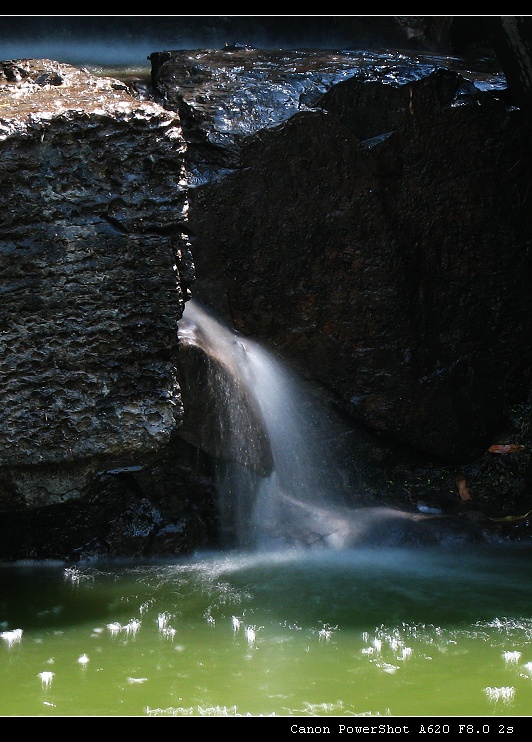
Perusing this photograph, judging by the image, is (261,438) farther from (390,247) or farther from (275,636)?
(275,636)

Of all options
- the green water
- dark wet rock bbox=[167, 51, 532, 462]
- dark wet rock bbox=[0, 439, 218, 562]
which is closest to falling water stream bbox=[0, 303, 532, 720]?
the green water

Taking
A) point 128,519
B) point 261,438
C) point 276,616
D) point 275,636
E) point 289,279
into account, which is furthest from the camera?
point 289,279

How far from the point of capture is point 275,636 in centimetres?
397

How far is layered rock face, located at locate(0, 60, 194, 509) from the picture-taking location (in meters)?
4.24

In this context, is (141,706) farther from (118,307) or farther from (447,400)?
(447,400)

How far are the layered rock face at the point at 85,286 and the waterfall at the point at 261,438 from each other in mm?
712

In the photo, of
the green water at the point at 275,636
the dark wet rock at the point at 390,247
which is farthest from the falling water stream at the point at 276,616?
the dark wet rock at the point at 390,247

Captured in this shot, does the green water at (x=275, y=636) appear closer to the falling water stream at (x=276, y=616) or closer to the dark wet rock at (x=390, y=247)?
the falling water stream at (x=276, y=616)

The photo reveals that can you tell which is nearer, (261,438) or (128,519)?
(128,519)

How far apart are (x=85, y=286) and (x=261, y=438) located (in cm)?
185

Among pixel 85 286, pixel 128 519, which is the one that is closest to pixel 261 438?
pixel 128 519

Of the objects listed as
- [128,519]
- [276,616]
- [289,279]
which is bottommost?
[128,519]

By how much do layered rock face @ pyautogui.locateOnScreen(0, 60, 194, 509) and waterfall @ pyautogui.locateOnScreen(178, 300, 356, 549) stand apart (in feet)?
2.34

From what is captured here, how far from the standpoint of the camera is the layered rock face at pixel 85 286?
424 cm
